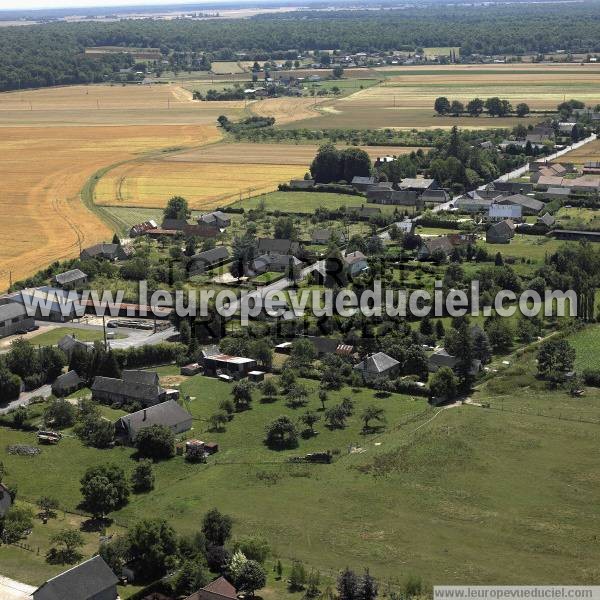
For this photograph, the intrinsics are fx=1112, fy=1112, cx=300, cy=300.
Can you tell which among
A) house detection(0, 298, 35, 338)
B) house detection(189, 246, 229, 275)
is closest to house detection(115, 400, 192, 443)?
house detection(0, 298, 35, 338)

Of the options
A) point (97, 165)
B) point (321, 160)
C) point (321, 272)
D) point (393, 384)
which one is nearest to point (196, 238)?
point (321, 272)

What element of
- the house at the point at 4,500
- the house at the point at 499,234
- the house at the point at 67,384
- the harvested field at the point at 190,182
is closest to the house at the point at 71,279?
the house at the point at 67,384

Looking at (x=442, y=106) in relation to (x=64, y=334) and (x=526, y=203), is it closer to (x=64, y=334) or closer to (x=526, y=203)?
(x=526, y=203)

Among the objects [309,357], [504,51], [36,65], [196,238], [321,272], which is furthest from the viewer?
[504,51]

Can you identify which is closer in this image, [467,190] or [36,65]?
[467,190]

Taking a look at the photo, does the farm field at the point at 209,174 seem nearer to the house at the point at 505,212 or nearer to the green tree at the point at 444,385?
the house at the point at 505,212

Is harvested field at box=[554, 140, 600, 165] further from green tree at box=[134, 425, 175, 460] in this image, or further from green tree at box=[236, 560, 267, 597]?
green tree at box=[236, 560, 267, 597]

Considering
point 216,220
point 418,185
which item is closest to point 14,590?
point 216,220

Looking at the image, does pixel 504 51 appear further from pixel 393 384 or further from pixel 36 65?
pixel 393 384
